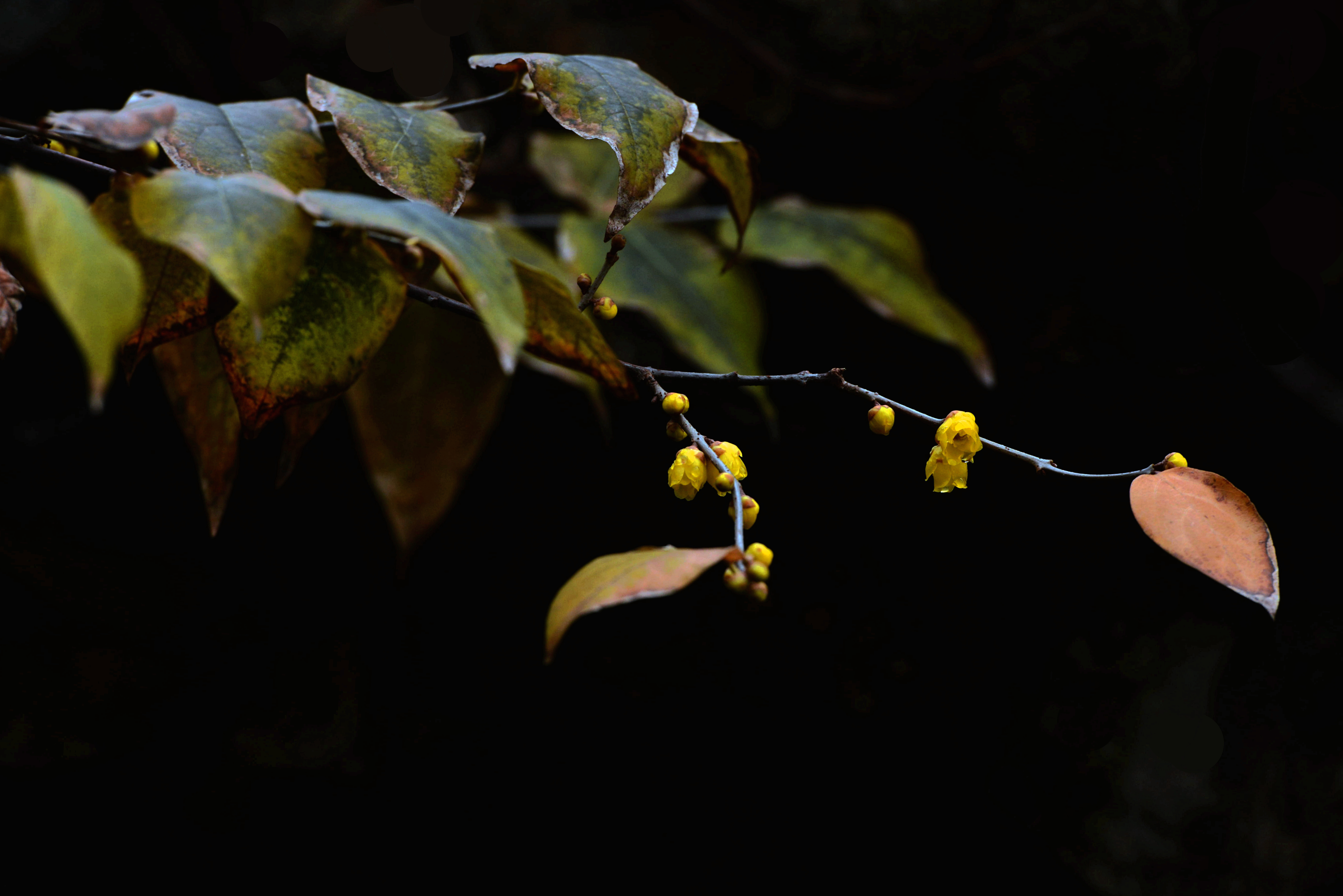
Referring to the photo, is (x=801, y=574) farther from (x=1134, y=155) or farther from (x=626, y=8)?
(x=626, y=8)

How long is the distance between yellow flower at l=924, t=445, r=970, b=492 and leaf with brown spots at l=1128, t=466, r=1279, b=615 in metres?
0.07

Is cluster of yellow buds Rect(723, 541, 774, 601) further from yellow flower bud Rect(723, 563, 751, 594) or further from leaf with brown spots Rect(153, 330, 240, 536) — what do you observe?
leaf with brown spots Rect(153, 330, 240, 536)

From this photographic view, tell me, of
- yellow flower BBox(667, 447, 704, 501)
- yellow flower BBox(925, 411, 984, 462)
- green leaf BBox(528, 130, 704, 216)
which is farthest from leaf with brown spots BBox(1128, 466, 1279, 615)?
green leaf BBox(528, 130, 704, 216)

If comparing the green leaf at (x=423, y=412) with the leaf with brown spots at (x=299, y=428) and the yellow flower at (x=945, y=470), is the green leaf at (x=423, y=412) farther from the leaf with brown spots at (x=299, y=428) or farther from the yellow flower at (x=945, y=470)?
the yellow flower at (x=945, y=470)

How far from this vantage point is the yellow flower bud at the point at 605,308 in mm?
365

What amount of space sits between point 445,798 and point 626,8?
0.89m

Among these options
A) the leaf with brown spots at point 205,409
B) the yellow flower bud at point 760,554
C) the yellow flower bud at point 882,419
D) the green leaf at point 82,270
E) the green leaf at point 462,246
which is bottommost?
the leaf with brown spots at point 205,409

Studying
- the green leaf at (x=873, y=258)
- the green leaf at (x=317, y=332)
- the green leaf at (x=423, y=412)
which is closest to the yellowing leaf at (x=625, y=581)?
the green leaf at (x=317, y=332)

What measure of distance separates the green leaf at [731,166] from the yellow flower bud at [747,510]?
0.17 meters

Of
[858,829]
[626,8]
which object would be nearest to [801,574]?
[858,829]

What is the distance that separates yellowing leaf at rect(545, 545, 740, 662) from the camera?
24 centimetres

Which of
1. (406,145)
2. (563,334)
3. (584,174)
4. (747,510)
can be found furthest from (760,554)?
(584,174)

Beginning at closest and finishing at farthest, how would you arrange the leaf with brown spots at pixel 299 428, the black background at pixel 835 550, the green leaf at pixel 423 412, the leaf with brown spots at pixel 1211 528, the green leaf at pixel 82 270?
the green leaf at pixel 82 270 → the leaf with brown spots at pixel 1211 528 → the leaf with brown spots at pixel 299 428 → the green leaf at pixel 423 412 → the black background at pixel 835 550

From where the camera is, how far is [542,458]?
88cm
